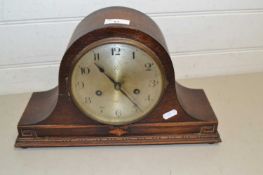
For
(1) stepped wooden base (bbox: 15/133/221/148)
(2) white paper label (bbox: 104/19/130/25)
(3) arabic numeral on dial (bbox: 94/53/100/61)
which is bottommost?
(1) stepped wooden base (bbox: 15/133/221/148)

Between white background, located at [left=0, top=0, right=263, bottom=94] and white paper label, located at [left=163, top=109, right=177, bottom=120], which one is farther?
white background, located at [left=0, top=0, right=263, bottom=94]

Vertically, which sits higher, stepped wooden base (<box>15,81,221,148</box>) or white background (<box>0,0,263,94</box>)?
white background (<box>0,0,263,94</box>)

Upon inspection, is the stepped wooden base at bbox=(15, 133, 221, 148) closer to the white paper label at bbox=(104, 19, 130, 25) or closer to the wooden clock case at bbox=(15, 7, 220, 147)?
the wooden clock case at bbox=(15, 7, 220, 147)

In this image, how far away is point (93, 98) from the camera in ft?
3.93

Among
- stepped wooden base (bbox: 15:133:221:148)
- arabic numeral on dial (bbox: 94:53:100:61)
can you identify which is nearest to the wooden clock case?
stepped wooden base (bbox: 15:133:221:148)

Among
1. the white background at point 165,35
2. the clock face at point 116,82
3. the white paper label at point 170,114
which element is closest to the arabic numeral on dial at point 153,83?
the clock face at point 116,82

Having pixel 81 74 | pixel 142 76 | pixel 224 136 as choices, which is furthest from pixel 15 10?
pixel 224 136

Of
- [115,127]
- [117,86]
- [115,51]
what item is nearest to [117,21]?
[115,51]

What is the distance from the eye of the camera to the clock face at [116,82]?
1.14 meters

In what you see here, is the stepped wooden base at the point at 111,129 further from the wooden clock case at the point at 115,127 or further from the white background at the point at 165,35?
the white background at the point at 165,35

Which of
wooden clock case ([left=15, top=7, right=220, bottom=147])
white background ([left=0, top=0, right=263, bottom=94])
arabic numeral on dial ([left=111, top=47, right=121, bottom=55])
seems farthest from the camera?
white background ([left=0, top=0, right=263, bottom=94])

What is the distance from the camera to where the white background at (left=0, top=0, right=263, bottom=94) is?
5.18 ft

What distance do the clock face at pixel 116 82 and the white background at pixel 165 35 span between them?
20.8 inches

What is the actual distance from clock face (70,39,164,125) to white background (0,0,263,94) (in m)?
0.53
